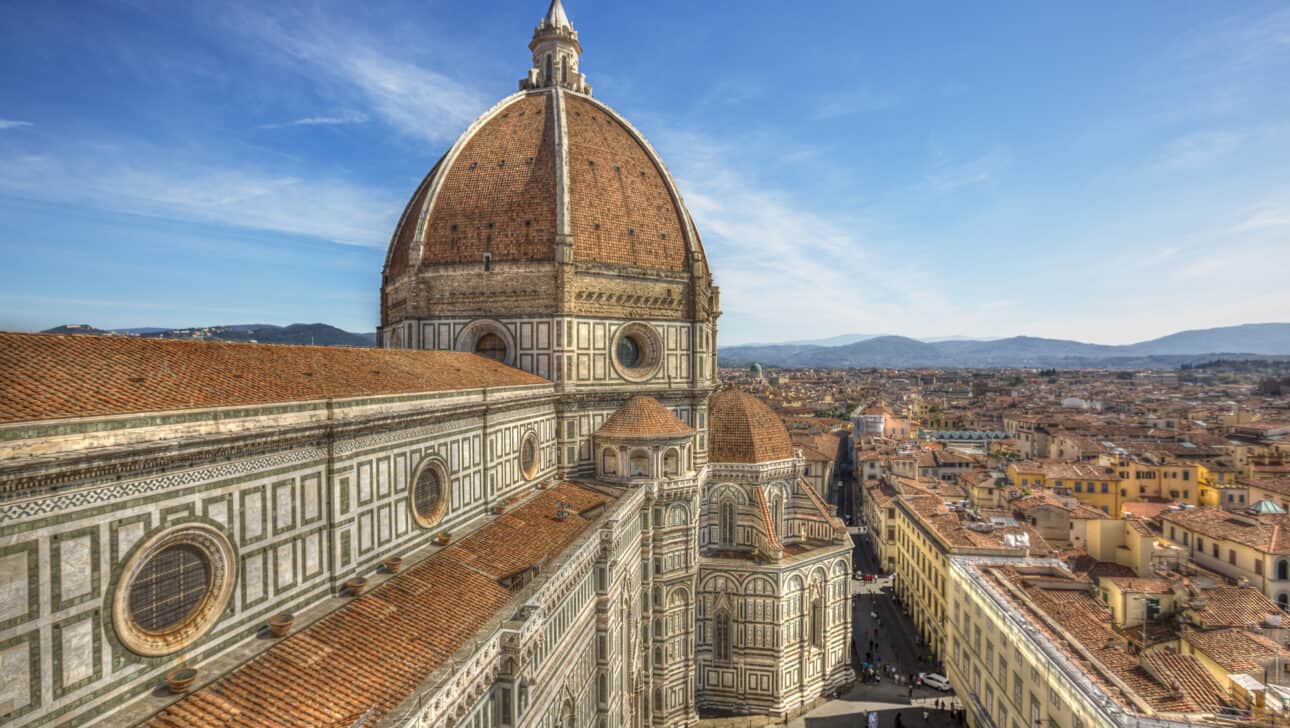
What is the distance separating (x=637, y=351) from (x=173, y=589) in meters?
20.4

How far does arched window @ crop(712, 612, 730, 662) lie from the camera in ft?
92.7

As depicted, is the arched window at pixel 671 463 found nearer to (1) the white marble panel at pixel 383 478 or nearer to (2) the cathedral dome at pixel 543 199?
(2) the cathedral dome at pixel 543 199

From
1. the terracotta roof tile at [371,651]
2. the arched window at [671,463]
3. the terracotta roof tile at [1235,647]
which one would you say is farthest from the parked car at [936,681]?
the terracotta roof tile at [371,651]

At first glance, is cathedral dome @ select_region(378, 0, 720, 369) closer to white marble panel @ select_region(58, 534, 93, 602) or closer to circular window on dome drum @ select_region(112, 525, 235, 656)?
circular window on dome drum @ select_region(112, 525, 235, 656)

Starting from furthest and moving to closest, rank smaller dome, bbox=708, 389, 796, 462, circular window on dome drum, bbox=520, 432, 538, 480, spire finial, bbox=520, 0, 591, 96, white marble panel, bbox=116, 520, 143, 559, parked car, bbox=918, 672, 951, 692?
spire finial, bbox=520, 0, 591, 96
parked car, bbox=918, 672, 951, 692
smaller dome, bbox=708, 389, 796, 462
circular window on dome drum, bbox=520, 432, 538, 480
white marble panel, bbox=116, 520, 143, 559

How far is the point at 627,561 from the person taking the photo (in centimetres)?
2123

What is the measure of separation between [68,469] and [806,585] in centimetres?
2615

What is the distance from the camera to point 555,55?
107 feet

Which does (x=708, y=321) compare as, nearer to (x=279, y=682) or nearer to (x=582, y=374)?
(x=582, y=374)

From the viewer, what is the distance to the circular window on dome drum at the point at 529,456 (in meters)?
22.6

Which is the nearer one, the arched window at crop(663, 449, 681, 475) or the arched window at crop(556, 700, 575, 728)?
the arched window at crop(556, 700, 575, 728)

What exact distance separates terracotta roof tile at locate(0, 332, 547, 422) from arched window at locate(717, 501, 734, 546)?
15.6 m

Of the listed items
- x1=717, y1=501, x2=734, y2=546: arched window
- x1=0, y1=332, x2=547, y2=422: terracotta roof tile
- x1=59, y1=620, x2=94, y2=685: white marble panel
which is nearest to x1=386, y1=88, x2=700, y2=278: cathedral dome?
x1=0, y1=332, x2=547, y2=422: terracotta roof tile

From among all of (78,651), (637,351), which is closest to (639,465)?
(637,351)
